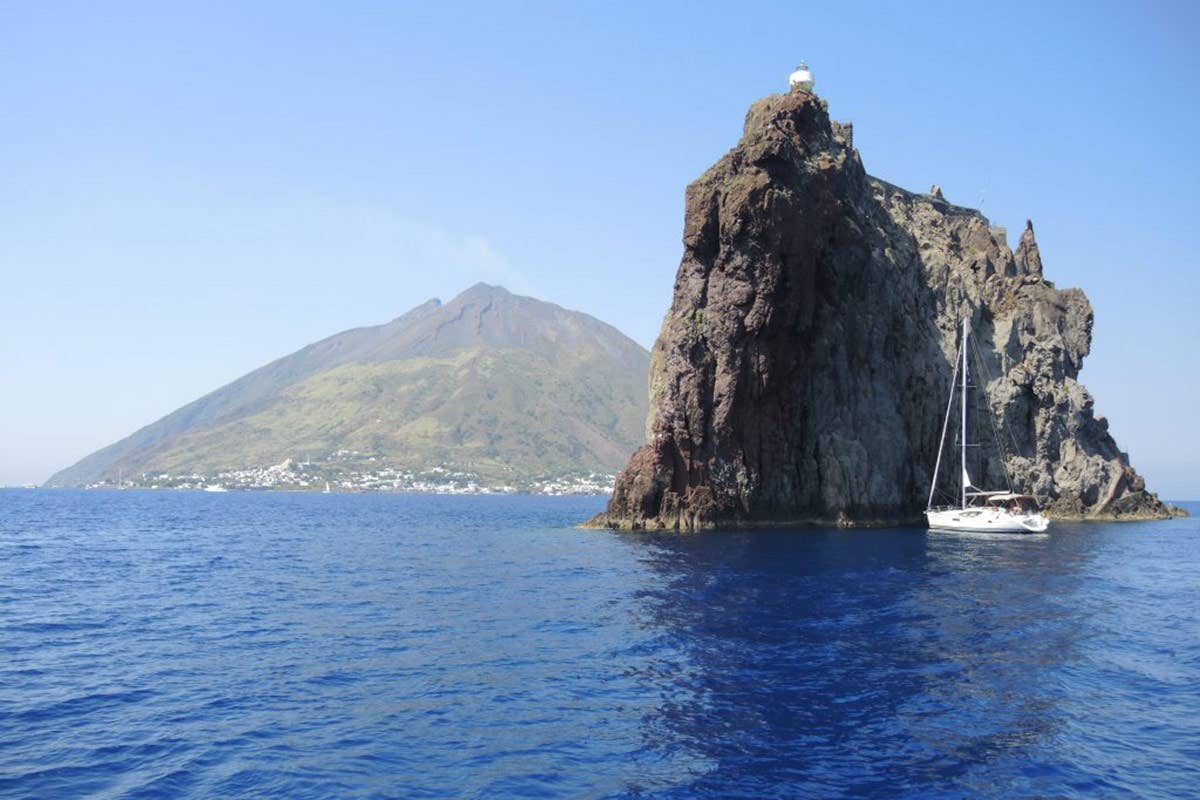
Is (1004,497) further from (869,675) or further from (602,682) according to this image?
(602,682)

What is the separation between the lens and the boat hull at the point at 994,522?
286 ft

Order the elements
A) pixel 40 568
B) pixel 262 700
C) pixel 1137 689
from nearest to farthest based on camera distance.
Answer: pixel 262 700 → pixel 1137 689 → pixel 40 568

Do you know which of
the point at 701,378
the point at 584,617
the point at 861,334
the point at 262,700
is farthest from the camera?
the point at 861,334

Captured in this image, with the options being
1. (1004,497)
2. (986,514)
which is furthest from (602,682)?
(1004,497)

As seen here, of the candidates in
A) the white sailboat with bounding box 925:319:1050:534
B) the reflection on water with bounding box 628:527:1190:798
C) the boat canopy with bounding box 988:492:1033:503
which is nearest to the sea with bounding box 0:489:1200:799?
the reflection on water with bounding box 628:527:1190:798

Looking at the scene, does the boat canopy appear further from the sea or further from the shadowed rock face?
the sea

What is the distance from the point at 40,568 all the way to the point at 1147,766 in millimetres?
64121

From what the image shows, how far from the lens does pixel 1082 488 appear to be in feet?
386

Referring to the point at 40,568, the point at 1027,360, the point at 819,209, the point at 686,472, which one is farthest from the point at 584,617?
the point at 1027,360

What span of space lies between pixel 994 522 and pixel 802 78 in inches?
2441

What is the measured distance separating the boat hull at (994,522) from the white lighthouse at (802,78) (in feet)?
190

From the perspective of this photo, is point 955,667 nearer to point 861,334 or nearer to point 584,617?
point 584,617

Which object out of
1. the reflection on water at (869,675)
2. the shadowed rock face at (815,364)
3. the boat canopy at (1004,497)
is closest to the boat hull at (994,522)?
the boat canopy at (1004,497)

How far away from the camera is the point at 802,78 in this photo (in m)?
114
